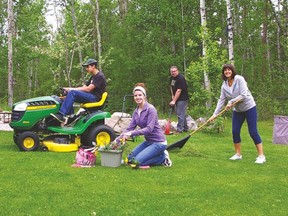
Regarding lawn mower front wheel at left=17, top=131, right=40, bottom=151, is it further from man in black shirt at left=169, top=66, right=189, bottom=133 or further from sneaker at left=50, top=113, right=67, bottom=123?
man in black shirt at left=169, top=66, right=189, bottom=133

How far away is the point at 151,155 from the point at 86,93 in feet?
6.60

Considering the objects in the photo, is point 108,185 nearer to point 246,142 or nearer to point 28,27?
point 246,142

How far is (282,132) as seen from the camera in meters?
9.23

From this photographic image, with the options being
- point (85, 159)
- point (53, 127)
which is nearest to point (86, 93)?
point (53, 127)

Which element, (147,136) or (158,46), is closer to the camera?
(147,136)

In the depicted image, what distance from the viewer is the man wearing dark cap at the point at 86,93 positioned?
24.1ft

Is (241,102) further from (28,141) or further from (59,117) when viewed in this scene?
(28,141)

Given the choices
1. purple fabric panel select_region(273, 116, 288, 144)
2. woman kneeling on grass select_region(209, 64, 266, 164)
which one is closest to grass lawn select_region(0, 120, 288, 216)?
woman kneeling on grass select_region(209, 64, 266, 164)

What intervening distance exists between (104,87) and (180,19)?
11.0 meters

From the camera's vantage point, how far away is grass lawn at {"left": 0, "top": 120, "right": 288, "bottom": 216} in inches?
167

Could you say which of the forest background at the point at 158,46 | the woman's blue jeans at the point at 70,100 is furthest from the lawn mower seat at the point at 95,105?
the forest background at the point at 158,46

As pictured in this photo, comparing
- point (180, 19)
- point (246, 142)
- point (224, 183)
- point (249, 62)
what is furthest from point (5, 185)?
point (249, 62)

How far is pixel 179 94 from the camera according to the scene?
34.3 feet

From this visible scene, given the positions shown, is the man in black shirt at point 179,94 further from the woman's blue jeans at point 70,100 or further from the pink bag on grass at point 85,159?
the pink bag on grass at point 85,159
